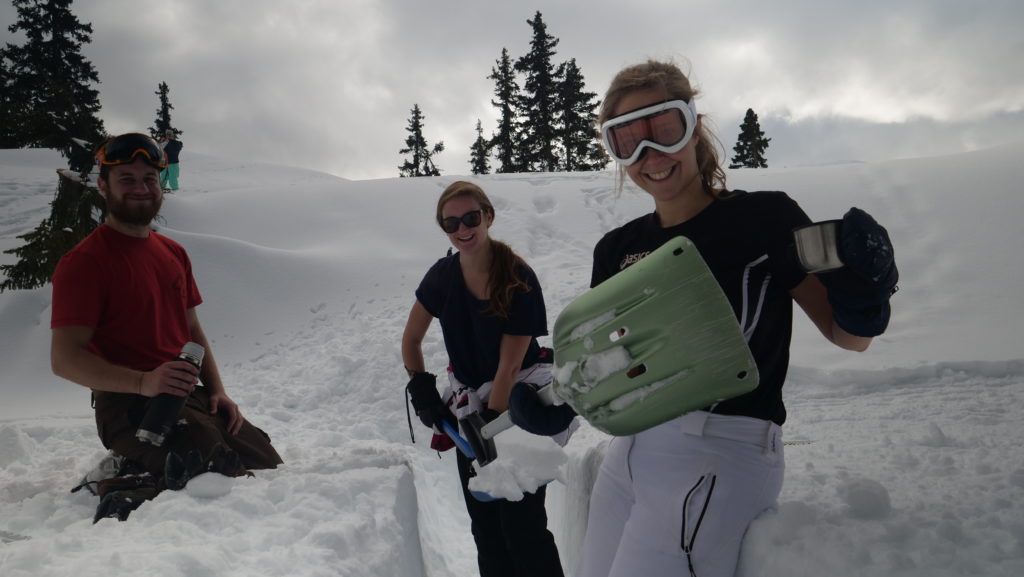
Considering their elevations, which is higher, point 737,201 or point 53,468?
point 737,201

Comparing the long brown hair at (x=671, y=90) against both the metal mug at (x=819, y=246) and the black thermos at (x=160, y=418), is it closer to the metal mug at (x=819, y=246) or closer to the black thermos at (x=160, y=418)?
the metal mug at (x=819, y=246)

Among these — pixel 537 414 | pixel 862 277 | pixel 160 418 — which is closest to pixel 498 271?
pixel 537 414

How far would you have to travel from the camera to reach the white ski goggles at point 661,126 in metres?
1.82

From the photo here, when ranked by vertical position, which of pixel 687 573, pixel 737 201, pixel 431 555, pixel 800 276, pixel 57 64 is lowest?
pixel 431 555

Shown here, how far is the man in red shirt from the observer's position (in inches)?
110

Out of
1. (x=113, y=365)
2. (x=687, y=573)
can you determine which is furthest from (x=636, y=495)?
(x=113, y=365)

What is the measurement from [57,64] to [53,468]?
3664cm

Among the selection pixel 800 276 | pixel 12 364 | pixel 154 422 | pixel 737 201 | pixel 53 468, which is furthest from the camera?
pixel 12 364

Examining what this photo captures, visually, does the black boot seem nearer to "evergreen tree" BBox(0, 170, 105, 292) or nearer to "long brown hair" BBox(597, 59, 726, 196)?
"long brown hair" BBox(597, 59, 726, 196)

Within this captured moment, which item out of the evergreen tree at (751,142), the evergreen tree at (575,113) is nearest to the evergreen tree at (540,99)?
the evergreen tree at (575,113)

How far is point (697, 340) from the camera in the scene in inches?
55.2

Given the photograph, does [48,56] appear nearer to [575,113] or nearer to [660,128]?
[575,113]

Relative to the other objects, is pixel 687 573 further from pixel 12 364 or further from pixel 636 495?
pixel 12 364

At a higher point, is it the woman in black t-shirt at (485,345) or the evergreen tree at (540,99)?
the evergreen tree at (540,99)
